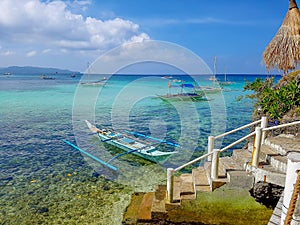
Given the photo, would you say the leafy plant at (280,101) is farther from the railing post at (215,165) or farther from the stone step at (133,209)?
the stone step at (133,209)

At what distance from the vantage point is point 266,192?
4.50 metres

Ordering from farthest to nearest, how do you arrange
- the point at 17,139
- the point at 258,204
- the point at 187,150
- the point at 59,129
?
the point at 59,129 → the point at 17,139 → the point at 187,150 → the point at 258,204

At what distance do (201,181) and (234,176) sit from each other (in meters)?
0.74

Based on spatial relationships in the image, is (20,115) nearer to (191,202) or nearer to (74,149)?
(74,149)

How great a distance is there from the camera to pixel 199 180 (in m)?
5.11

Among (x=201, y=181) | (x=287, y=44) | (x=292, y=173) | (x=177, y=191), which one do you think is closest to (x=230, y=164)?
(x=201, y=181)

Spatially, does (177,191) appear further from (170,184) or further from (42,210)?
(42,210)

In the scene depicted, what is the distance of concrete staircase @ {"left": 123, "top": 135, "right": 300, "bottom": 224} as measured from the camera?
14.8ft

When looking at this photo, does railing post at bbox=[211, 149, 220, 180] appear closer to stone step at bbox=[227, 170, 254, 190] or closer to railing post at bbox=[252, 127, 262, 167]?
stone step at bbox=[227, 170, 254, 190]

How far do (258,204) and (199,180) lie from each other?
119cm

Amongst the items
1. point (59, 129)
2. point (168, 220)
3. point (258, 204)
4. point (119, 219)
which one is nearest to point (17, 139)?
point (59, 129)

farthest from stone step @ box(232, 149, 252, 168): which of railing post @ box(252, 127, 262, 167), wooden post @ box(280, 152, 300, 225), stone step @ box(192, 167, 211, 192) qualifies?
wooden post @ box(280, 152, 300, 225)

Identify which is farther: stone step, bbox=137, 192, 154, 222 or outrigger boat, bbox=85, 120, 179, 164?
outrigger boat, bbox=85, 120, 179, 164

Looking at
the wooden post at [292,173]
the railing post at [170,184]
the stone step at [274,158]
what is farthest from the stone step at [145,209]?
the wooden post at [292,173]
